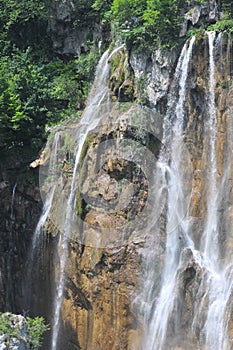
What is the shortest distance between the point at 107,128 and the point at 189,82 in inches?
106

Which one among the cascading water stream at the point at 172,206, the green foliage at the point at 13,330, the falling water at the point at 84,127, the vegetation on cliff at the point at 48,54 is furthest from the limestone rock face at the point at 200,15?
the green foliage at the point at 13,330

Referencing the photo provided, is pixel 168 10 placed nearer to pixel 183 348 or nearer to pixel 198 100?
pixel 198 100

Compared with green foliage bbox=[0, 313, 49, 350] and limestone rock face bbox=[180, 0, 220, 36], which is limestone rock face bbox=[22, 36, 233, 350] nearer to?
limestone rock face bbox=[180, 0, 220, 36]

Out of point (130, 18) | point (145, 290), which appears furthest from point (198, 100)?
point (145, 290)

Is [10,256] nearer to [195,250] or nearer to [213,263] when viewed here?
[195,250]

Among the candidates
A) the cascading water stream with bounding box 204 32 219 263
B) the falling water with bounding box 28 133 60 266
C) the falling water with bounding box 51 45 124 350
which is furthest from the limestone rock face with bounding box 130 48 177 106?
the falling water with bounding box 28 133 60 266

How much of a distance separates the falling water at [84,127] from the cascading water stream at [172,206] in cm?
247

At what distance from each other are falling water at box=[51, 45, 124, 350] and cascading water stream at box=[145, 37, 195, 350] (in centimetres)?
247

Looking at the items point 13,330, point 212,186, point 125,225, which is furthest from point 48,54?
point 13,330

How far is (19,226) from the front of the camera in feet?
54.8

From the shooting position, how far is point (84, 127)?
1652 cm

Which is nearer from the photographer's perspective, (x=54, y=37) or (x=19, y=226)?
(x=19, y=226)

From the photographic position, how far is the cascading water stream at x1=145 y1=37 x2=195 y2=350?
1359 cm

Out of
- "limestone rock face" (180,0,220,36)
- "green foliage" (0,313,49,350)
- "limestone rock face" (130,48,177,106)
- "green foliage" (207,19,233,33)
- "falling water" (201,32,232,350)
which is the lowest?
"green foliage" (0,313,49,350)
